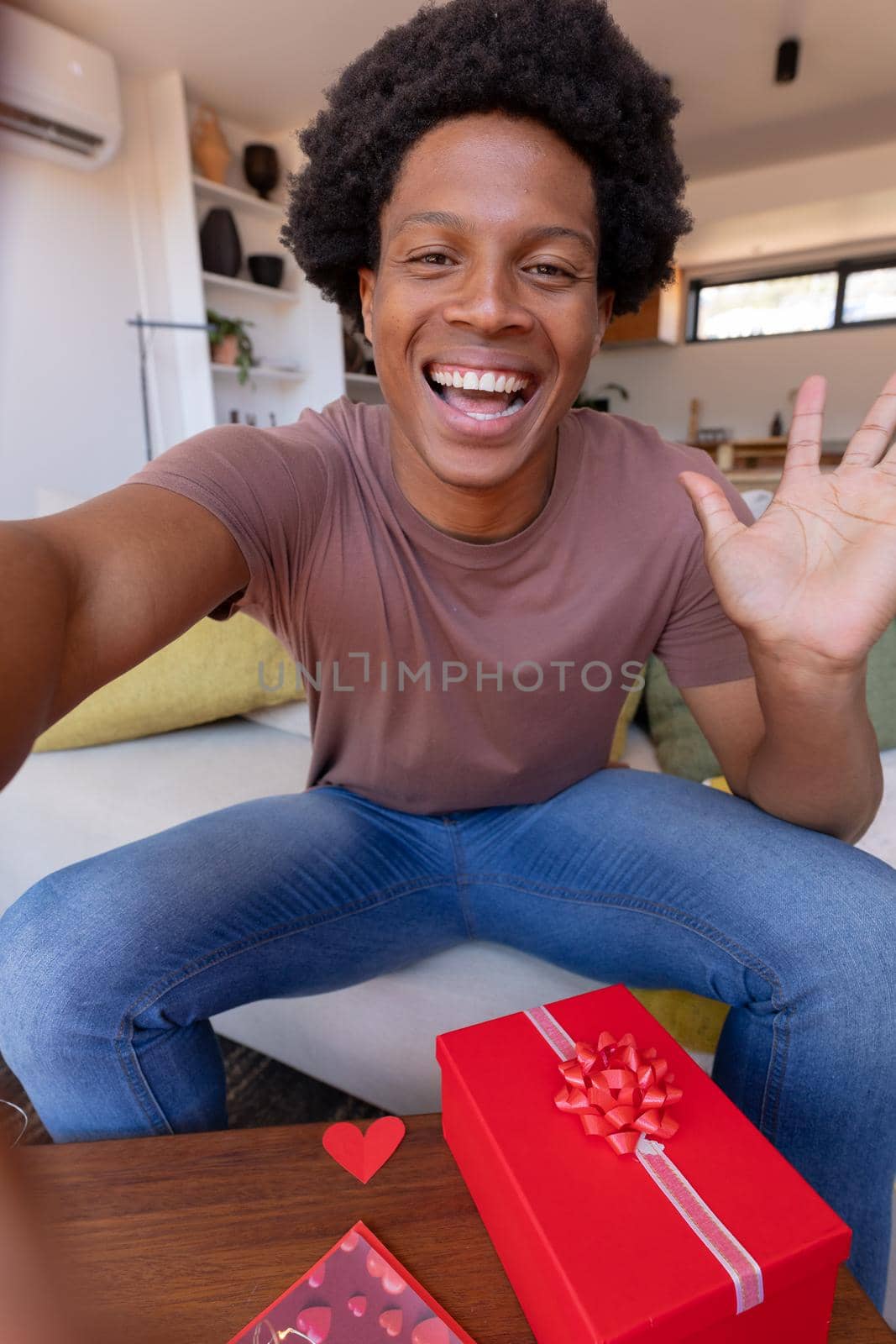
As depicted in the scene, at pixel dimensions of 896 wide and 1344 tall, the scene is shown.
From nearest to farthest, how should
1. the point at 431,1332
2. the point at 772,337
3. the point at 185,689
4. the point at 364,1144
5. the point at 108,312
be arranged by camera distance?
the point at 431,1332 < the point at 364,1144 < the point at 185,689 < the point at 108,312 < the point at 772,337

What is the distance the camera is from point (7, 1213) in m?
0.12

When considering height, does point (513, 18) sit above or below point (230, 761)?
above

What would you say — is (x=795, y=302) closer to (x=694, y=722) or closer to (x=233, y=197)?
(x=233, y=197)

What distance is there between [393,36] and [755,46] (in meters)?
2.87

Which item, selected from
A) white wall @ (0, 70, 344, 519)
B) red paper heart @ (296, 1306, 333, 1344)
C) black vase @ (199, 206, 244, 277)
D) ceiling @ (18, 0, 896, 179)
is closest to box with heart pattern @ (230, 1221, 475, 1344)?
red paper heart @ (296, 1306, 333, 1344)

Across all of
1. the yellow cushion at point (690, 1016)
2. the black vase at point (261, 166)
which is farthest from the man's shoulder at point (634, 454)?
the black vase at point (261, 166)

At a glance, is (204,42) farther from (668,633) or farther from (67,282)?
(668,633)

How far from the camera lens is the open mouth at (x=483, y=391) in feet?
2.71

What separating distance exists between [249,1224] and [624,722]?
1.06 m

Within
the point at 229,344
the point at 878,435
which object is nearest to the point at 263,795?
the point at 878,435

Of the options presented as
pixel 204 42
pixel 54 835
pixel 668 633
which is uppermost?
pixel 204 42

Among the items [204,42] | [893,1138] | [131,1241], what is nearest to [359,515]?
[131,1241]

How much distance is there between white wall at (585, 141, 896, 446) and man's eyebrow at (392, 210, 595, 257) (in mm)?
3826

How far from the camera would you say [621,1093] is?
0.54 metres
